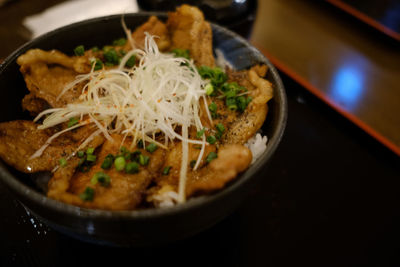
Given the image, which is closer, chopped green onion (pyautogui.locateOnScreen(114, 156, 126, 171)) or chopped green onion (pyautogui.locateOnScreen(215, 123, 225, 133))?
chopped green onion (pyautogui.locateOnScreen(114, 156, 126, 171))

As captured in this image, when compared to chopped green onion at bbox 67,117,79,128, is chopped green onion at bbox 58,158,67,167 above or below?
below

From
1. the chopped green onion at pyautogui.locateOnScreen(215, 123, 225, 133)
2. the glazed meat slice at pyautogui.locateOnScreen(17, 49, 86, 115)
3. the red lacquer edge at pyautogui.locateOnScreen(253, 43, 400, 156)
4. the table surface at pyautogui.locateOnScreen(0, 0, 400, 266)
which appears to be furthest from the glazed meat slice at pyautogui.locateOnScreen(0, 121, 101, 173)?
the red lacquer edge at pyautogui.locateOnScreen(253, 43, 400, 156)

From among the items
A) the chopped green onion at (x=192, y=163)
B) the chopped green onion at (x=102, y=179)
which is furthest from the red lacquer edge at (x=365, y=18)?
the chopped green onion at (x=102, y=179)

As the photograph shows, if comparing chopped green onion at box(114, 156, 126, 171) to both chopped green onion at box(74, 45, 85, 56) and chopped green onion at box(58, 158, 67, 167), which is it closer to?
chopped green onion at box(58, 158, 67, 167)

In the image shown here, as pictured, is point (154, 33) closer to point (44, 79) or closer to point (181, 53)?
point (181, 53)

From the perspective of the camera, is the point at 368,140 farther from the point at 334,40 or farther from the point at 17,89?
the point at 17,89

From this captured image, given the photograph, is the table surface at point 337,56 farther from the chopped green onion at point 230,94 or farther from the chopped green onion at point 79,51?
the chopped green onion at point 79,51
